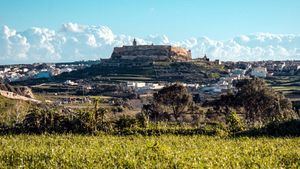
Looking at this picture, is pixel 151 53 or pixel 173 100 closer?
pixel 173 100

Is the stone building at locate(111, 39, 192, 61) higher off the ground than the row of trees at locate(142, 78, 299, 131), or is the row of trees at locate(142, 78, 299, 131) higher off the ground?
the stone building at locate(111, 39, 192, 61)

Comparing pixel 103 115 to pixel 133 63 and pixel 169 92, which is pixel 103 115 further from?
pixel 133 63

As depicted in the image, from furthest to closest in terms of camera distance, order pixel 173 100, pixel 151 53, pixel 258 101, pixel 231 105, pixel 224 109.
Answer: pixel 151 53, pixel 173 100, pixel 224 109, pixel 231 105, pixel 258 101

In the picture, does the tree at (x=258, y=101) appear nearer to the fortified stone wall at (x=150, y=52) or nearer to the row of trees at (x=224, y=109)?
the row of trees at (x=224, y=109)

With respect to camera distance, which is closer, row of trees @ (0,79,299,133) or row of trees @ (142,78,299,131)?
row of trees @ (0,79,299,133)

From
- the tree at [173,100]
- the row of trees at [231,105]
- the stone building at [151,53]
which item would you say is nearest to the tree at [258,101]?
the row of trees at [231,105]

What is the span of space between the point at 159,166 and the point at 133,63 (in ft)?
493

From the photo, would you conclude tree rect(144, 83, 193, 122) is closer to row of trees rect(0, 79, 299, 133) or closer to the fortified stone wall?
row of trees rect(0, 79, 299, 133)

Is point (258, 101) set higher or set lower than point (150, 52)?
lower

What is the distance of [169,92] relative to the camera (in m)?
57.2

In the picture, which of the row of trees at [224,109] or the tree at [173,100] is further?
the tree at [173,100]

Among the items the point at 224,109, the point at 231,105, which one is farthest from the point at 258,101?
the point at 224,109

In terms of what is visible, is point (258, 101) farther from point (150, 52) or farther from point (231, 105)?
point (150, 52)

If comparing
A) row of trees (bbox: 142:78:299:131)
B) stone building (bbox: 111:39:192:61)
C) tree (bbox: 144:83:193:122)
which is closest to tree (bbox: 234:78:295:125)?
row of trees (bbox: 142:78:299:131)
